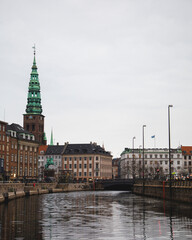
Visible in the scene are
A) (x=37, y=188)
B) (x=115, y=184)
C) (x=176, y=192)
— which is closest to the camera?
(x=176, y=192)

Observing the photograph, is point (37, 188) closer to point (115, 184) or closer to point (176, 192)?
point (115, 184)

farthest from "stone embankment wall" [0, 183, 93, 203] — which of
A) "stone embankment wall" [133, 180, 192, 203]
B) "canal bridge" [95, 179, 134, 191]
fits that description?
"stone embankment wall" [133, 180, 192, 203]

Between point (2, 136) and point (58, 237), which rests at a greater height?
point (2, 136)

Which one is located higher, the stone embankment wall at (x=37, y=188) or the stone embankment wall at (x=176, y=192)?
the stone embankment wall at (x=176, y=192)

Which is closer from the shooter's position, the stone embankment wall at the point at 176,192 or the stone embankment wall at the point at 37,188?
the stone embankment wall at the point at 176,192

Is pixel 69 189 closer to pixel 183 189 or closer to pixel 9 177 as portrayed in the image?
pixel 9 177

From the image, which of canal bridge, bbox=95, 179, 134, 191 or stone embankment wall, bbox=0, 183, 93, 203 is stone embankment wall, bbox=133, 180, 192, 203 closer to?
stone embankment wall, bbox=0, 183, 93, 203

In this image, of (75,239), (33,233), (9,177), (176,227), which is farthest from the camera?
(9,177)

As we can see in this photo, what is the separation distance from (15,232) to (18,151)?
4953 inches

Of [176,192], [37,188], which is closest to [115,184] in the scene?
[37,188]

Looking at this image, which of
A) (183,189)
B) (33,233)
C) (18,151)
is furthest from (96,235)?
(18,151)

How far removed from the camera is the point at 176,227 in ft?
98.1

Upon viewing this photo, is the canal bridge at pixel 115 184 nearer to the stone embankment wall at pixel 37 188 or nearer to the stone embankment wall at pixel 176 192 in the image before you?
the stone embankment wall at pixel 37 188

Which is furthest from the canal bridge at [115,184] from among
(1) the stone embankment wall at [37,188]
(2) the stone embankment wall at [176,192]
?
(2) the stone embankment wall at [176,192]
